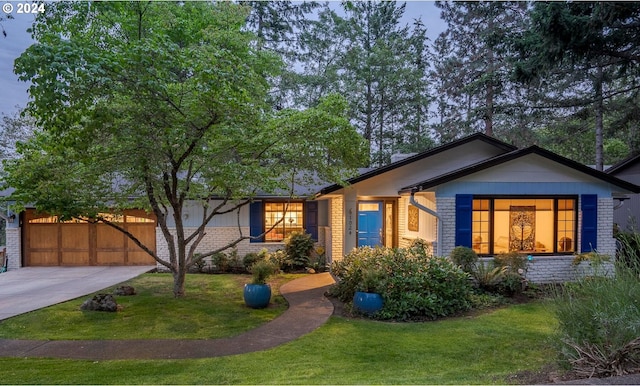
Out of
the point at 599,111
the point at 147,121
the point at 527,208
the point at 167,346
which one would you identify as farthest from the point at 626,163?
the point at 167,346

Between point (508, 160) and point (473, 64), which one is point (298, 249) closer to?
point (508, 160)

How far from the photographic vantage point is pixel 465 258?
345 inches

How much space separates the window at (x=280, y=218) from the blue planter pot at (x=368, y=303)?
6.20m

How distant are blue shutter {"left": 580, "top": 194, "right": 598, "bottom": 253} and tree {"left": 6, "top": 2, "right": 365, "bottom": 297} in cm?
600

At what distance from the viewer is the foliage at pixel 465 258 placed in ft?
28.7

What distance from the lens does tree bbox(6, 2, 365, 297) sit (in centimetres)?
521

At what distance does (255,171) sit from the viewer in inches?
293

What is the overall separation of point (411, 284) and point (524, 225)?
424 cm

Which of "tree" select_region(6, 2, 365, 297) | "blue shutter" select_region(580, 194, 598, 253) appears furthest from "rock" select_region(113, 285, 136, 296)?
"blue shutter" select_region(580, 194, 598, 253)

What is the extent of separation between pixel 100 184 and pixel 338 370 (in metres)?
6.31

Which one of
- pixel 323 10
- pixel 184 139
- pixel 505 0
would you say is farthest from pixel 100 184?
pixel 505 0

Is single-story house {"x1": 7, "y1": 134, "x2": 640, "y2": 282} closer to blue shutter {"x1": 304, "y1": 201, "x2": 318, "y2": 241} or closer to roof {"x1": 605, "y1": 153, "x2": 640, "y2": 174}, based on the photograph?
blue shutter {"x1": 304, "y1": 201, "x2": 318, "y2": 241}

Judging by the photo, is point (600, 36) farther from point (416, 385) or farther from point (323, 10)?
point (323, 10)

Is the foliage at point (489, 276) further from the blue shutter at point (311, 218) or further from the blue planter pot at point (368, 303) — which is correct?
the blue shutter at point (311, 218)
